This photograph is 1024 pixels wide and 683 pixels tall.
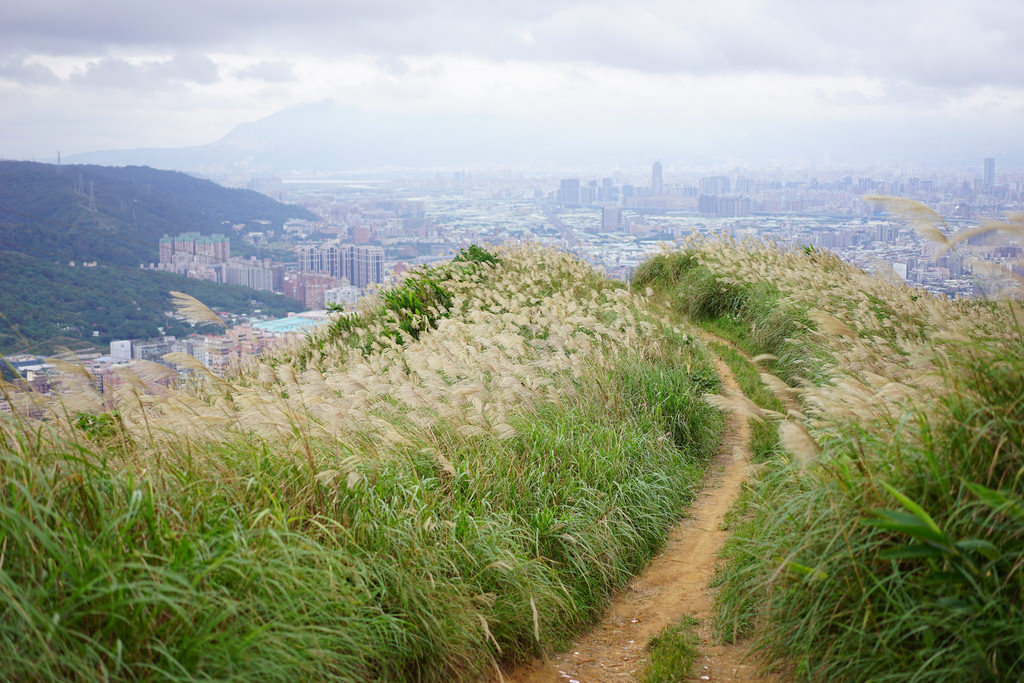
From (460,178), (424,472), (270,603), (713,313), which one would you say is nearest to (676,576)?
(424,472)

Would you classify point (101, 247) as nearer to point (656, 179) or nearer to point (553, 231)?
point (553, 231)

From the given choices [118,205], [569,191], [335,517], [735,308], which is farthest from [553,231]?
[335,517]

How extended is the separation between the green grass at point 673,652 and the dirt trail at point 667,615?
5 cm

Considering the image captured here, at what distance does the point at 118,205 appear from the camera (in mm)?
24594

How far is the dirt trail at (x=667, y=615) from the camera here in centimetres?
426

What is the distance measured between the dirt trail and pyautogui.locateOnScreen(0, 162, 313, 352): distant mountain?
3690mm

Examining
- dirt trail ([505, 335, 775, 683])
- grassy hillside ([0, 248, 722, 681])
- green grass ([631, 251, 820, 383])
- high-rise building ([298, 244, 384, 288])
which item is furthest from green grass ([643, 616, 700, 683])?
high-rise building ([298, 244, 384, 288])

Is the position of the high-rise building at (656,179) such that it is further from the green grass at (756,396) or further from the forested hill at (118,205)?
the green grass at (756,396)

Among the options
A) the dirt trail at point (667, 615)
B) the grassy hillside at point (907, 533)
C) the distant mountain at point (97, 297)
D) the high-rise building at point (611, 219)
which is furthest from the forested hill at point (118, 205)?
the grassy hillside at point (907, 533)

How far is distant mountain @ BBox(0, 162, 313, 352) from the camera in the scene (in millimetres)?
13789

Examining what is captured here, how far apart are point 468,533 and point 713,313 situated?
11.6 metres

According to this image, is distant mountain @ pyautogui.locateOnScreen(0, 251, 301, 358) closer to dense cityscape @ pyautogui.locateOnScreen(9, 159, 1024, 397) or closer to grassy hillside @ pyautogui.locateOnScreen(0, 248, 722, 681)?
dense cityscape @ pyautogui.locateOnScreen(9, 159, 1024, 397)

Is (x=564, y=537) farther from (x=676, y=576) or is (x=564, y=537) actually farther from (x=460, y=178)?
(x=460, y=178)

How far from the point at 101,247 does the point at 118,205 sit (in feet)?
23.7
